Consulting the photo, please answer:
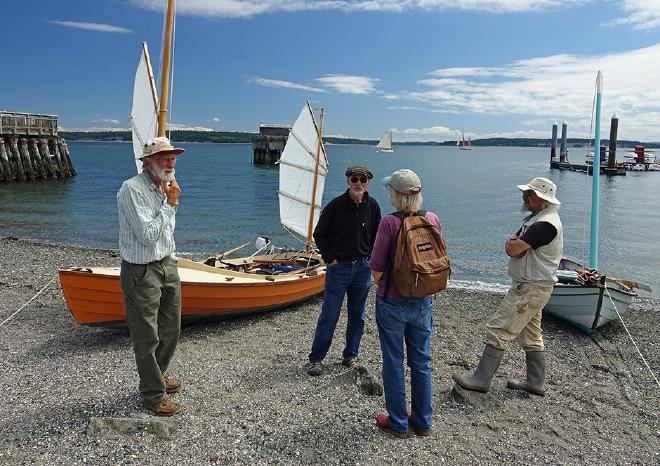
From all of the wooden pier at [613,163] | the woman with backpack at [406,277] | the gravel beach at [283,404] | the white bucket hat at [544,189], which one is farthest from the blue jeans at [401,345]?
the wooden pier at [613,163]

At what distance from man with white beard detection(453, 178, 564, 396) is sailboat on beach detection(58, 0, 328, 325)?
390 centimetres

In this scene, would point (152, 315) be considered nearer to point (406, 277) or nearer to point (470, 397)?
point (406, 277)

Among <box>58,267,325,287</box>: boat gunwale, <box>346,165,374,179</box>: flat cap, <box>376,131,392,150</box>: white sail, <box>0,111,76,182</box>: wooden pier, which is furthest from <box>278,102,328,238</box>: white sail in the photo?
<box>376,131,392,150</box>: white sail

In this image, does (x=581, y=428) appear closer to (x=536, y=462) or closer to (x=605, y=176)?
(x=536, y=462)

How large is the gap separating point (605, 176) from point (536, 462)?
66.0 meters

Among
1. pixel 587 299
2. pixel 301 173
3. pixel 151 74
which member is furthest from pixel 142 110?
pixel 587 299

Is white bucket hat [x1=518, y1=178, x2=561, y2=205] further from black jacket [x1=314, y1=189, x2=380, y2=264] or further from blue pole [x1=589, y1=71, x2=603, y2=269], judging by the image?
blue pole [x1=589, y1=71, x2=603, y2=269]

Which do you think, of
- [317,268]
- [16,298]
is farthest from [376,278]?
[16,298]

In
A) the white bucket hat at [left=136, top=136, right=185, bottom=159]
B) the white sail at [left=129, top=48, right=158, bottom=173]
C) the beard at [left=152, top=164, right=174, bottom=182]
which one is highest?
the white sail at [left=129, top=48, right=158, bottom=173]

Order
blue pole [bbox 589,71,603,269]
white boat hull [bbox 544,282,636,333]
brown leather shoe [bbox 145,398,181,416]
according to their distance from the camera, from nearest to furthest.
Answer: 1. brown leather shoe [bbox 145,398,181,416]
2. white boat hull [bbox 544,282,636,333]
3. blue pole [bbox 589,71,603,269]

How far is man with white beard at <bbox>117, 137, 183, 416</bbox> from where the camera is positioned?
4.24 m

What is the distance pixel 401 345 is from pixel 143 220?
7.99 ft

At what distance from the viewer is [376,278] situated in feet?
13.9

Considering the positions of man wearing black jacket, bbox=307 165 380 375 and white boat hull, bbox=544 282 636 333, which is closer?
man wearing black jacket, bbox=307 165 380 375
